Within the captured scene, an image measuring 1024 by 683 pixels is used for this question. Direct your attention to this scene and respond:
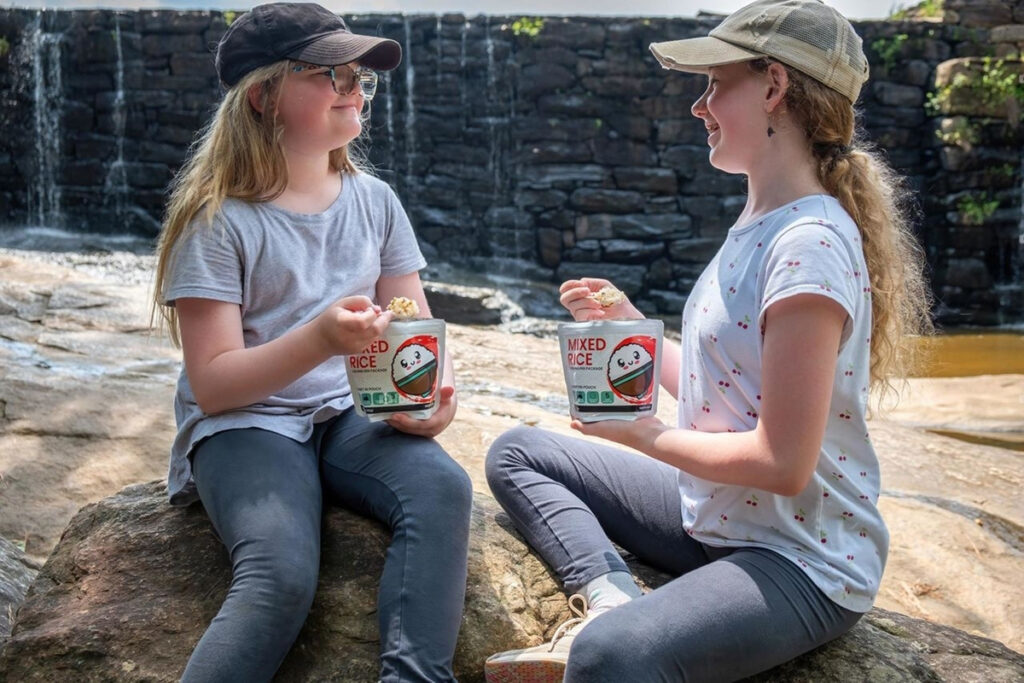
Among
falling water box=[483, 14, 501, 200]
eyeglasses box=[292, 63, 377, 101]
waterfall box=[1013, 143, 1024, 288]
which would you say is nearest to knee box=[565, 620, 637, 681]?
eyeglasses box=[292, 63, 377, 101]

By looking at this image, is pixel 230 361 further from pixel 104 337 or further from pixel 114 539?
pixel 104 337

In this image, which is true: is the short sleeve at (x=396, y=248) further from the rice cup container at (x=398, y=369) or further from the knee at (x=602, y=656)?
the knee at (x=602, y=656)

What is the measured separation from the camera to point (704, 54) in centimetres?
159

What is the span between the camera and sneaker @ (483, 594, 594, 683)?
1498 mm

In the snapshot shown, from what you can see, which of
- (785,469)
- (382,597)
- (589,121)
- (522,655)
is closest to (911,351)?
(785,469)

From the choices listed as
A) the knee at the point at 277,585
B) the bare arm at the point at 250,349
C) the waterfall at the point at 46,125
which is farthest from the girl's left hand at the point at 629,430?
the waterfall at the point at 46,125

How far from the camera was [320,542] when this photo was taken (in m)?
1.71

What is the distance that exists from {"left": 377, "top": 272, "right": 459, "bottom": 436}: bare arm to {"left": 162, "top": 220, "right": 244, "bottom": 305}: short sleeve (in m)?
0.31

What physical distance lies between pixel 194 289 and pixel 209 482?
12.4 inches

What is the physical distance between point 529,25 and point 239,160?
8.03 metres

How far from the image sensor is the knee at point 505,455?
1875 millimetres

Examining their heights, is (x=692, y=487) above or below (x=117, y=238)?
above

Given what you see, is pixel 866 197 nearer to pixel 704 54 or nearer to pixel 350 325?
pixel 704 54

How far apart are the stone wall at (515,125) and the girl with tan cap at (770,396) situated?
25.8ft
